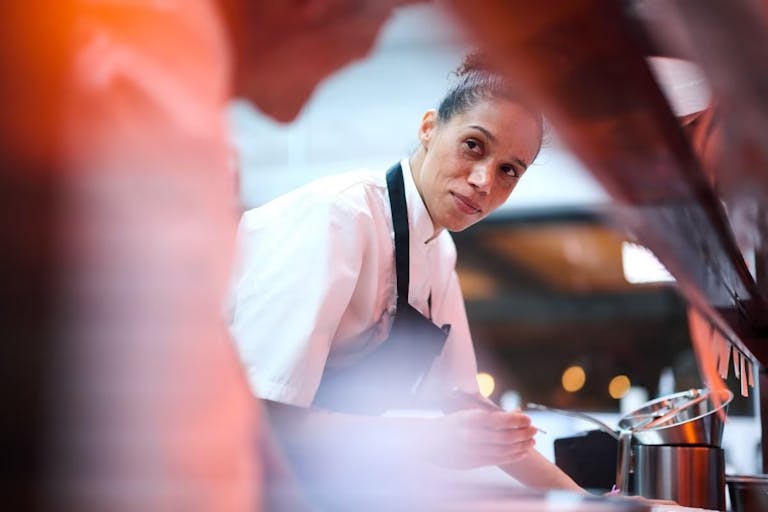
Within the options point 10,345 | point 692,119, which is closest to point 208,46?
point 10,345

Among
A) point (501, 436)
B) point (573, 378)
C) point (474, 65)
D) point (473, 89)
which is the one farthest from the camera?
point (573, 378)

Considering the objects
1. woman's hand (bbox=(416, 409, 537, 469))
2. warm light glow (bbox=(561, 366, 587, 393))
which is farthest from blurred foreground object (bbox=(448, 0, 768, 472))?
warm light glow (bbox=(561, 366, 587, 393))

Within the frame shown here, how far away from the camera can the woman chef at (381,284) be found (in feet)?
3.14

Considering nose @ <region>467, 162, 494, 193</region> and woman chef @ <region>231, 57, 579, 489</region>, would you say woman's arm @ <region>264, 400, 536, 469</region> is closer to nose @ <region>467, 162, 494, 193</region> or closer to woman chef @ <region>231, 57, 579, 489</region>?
woman chef @ <region>231, 57, 579, 489</region>

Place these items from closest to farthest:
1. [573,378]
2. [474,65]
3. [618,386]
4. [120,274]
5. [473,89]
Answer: [120,274] → [474,65] → [473,89] → [618,386] → [573,378]

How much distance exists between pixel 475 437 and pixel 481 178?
36cm

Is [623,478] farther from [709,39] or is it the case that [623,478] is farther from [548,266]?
[548,266]

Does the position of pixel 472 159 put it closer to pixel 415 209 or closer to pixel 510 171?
pixel 510 171

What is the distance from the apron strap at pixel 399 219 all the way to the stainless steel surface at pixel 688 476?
48cm

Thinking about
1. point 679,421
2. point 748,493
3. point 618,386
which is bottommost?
point 748,493

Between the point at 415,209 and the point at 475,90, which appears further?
the point at 415,209

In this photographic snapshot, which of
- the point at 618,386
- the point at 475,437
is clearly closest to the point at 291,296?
Answer: the point at 475,437

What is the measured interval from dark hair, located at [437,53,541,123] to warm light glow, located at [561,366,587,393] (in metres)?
4.08

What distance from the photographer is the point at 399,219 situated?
1294 millimetres
